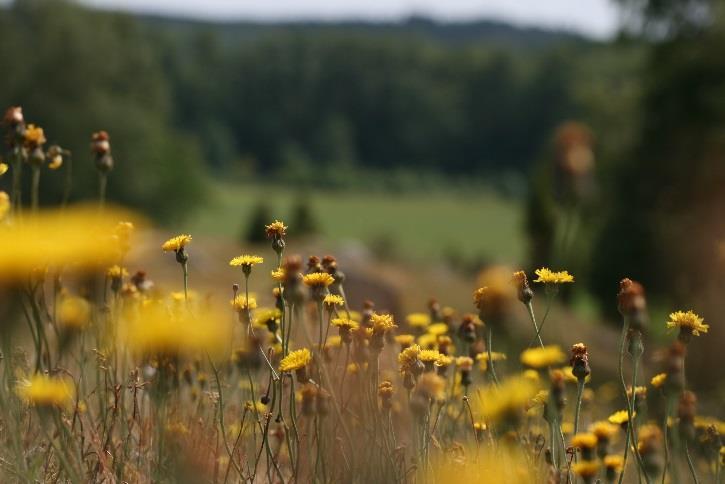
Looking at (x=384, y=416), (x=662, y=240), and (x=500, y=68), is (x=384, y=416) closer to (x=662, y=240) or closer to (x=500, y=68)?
(x=662, y=240)

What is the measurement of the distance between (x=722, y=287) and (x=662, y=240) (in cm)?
491

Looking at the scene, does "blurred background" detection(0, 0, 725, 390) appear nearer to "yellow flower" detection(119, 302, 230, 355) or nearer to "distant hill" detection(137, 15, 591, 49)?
"yellow flower" detection(119, 302, 230, 355)

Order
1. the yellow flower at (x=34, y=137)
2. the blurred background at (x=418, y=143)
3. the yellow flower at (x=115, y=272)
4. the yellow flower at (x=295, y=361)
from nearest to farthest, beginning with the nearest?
the yellow flower at (x=295, y=361), the yellow flower at (x=34, y=137), the yellow flower at (x=115, y=272), the blurred background at (x=418, y=143)

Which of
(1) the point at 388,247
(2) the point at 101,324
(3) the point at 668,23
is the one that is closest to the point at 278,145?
(1) the point at 388,247

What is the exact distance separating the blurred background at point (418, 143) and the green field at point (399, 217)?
0.32 meters

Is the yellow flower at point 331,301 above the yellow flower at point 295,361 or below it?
above

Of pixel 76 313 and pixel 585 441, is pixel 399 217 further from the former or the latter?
pixel 585 441

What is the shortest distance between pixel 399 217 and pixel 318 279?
60.4 metres

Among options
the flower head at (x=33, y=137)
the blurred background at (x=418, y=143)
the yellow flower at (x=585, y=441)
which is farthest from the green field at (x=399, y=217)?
the yellow flower at (x=585, y=441)

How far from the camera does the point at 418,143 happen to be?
95.8 meters

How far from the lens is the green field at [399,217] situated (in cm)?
5029

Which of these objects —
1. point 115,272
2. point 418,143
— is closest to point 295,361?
point 115,272

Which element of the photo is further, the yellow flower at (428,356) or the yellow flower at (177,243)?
the yellow flower at (177,243)

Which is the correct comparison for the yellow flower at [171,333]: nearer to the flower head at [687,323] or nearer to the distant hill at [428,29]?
the flower head at [687,323]
